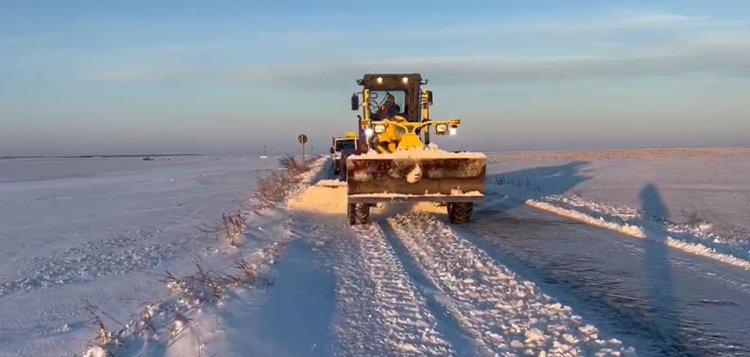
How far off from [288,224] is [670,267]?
23.4ft

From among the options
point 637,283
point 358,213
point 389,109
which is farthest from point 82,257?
point 637,283

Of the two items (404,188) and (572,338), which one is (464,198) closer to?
(404,188)

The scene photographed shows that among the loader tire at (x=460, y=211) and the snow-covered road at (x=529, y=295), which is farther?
the loader tire at (x=460, y=211)

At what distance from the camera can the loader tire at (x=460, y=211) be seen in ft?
41.7

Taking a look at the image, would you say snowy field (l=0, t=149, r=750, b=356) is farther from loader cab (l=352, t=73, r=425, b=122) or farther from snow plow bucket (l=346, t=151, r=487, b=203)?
loader cab (l=352, t=73, r=425, b=122)

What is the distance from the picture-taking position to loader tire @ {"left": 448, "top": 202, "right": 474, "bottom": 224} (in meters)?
12.7

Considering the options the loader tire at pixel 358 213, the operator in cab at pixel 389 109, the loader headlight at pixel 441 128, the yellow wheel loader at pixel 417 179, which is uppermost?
the operator in cab at pixel 389 109

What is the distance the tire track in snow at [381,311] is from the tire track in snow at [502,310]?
334mm

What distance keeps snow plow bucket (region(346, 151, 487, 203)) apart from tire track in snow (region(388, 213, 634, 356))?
107 inches

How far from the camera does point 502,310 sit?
594 cm

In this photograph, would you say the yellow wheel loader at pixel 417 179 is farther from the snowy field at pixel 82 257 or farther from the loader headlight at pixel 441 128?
the snowy field at pixel 82 257

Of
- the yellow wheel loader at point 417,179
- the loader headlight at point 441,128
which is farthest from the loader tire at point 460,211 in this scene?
the loader headlight at point 441,128

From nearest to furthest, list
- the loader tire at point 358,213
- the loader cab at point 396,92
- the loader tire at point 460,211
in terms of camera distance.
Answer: the loader tire at point 358,213, the loader tire at point 460,211, the loader cab at point 396,92

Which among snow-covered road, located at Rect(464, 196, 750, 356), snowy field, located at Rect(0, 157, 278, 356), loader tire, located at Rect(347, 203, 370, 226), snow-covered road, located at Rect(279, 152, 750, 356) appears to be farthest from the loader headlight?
snowy field, located at Rect(0, 157, 278, 356)
